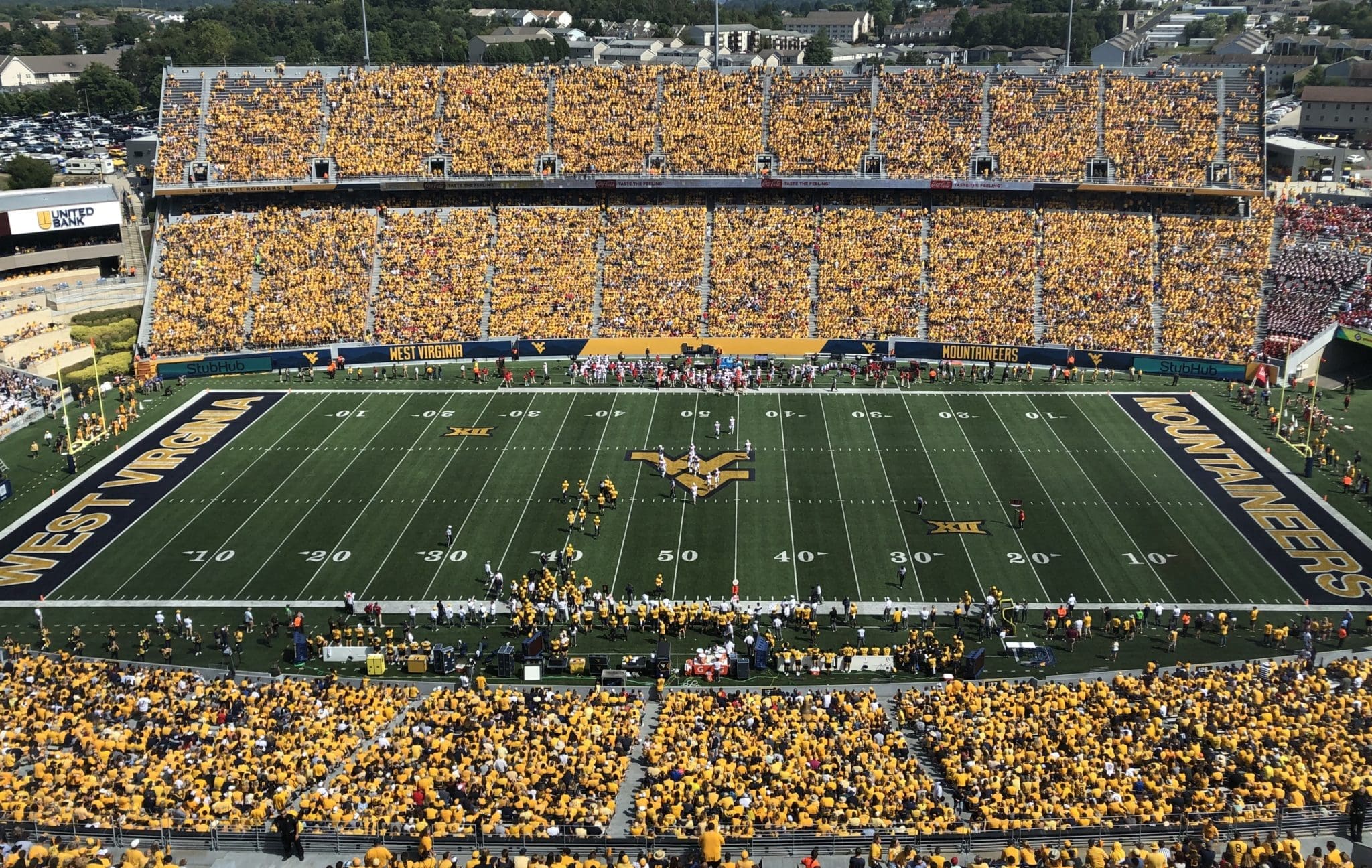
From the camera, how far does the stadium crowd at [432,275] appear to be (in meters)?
60.6

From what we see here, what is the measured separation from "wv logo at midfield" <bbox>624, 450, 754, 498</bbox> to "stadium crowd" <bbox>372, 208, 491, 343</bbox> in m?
17.7

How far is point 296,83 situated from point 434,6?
431 ft

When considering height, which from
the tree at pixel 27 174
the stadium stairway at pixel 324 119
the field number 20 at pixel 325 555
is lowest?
the field number 20 at pixel 325 555

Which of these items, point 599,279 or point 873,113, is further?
point 873,113

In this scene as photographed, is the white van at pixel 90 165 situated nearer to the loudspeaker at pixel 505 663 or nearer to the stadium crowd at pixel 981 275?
the stadium crowd at pixel 981 275

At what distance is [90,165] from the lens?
92.6m

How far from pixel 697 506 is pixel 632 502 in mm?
2415

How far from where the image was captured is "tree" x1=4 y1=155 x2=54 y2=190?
81.6 metres

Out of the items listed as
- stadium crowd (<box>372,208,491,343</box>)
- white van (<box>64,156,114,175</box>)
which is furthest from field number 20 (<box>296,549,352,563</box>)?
white van (<box>64,156,114,175</box>)

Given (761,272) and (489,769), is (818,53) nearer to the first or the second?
(761,272)

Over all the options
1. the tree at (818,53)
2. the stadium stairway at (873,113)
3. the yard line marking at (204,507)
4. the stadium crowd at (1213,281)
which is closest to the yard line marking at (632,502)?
the yard line marking at (204,507)

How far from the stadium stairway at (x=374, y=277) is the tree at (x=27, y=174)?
32499mm

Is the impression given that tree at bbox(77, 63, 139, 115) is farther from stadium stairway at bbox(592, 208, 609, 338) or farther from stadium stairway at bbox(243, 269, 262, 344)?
stadium stairway at bbox(592, 208, 609, 338)

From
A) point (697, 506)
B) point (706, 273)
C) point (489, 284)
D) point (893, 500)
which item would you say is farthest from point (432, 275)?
point (893, 500)
